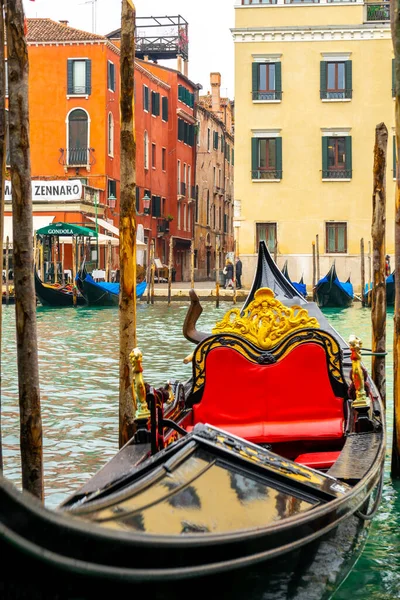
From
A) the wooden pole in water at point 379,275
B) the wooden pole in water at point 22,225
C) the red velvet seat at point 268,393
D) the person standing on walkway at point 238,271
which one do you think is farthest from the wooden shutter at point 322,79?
the wooden pole in water at point 22,225

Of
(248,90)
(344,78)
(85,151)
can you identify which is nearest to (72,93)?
(85,151)

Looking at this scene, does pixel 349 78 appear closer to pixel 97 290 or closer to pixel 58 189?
pixel 58 189

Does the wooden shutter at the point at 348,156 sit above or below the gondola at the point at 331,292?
above

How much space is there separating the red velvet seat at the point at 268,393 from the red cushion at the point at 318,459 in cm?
24

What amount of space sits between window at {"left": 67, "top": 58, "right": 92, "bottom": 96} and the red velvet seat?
17.6 meters

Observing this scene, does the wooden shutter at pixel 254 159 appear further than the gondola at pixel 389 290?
Yes

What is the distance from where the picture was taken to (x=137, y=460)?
3.11 meters

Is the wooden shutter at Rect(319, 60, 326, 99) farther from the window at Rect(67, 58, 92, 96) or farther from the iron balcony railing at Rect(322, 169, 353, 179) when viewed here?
the window at Rect(67, 58, 92, 96)

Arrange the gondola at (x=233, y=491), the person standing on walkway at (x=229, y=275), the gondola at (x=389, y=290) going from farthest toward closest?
the person standing on walkway at (x=229, y=275) → the gondola at (x=389, y=290) → the gondola at (x=233, y=491)

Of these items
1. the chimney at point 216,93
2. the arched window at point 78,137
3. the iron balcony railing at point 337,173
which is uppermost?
the chimney at point 216,93

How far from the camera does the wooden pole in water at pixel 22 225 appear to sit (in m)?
3.41

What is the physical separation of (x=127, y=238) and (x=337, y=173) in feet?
48.7

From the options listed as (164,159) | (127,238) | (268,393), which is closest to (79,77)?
(164,159)

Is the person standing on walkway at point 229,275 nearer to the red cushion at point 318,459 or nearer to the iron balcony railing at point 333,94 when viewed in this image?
the iron balcony railing at point 333,94
